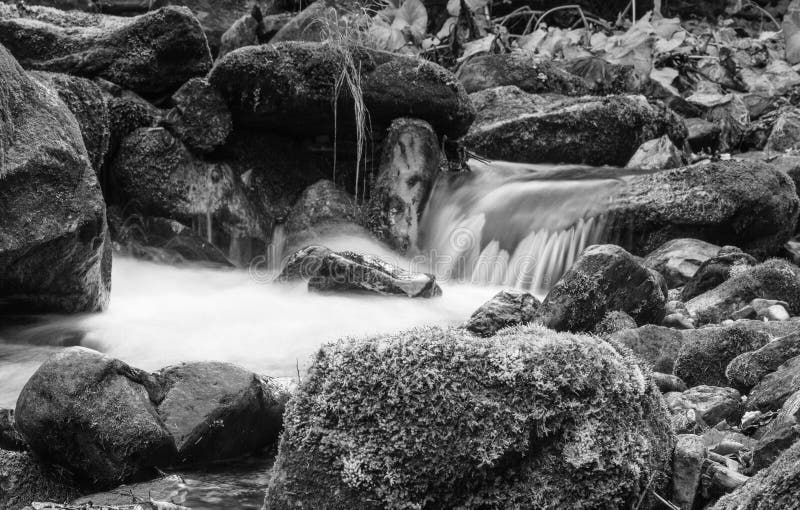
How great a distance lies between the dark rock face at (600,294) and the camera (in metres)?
6.08

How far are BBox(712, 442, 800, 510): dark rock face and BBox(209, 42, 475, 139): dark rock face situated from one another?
26.1 ft

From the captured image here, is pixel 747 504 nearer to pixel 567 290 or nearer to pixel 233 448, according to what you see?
pixel 233 448

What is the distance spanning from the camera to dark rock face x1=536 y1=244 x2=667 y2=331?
6078 millimetres

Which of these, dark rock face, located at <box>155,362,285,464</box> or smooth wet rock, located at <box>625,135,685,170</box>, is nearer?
dark rock face, located at <box>155,362,285,464</box>

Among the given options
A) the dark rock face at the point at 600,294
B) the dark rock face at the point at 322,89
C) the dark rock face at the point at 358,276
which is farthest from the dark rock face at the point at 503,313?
the dark rock face at the point at 322,89

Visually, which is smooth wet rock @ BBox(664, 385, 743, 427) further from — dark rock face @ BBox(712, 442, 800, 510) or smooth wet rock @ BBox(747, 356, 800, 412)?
dark rock face @ BBox(712, 442, 800, 510)

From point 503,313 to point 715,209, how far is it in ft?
12.4

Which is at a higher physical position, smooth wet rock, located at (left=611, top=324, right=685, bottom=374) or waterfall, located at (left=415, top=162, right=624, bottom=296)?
waterfall, located at (left=415, top=162, right=624, bottom=296)

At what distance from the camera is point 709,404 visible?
161 inches

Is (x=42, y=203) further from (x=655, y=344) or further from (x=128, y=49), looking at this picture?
(x=128, y=49)

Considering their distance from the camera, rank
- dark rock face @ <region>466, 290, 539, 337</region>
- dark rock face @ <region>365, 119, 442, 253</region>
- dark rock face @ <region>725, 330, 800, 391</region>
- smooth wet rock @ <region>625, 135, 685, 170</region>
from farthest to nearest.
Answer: smooth wet rock @ <region>625, 135, 685, 170</region>
dark rock face @ <region>365, 119, 442, 253</region>
dark rock face @ <region>466, 290, 539, 337</region>
dark rock face @ <region>725, 330, 800, 391</region>

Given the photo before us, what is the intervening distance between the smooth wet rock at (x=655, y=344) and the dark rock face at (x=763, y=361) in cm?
51

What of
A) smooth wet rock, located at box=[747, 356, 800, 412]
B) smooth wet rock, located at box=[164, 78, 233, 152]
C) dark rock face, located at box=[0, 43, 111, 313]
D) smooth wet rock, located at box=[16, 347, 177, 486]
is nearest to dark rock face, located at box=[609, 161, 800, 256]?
smooth wet rock, located at box=[164, 78, 233, 152]

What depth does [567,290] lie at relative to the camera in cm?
613
